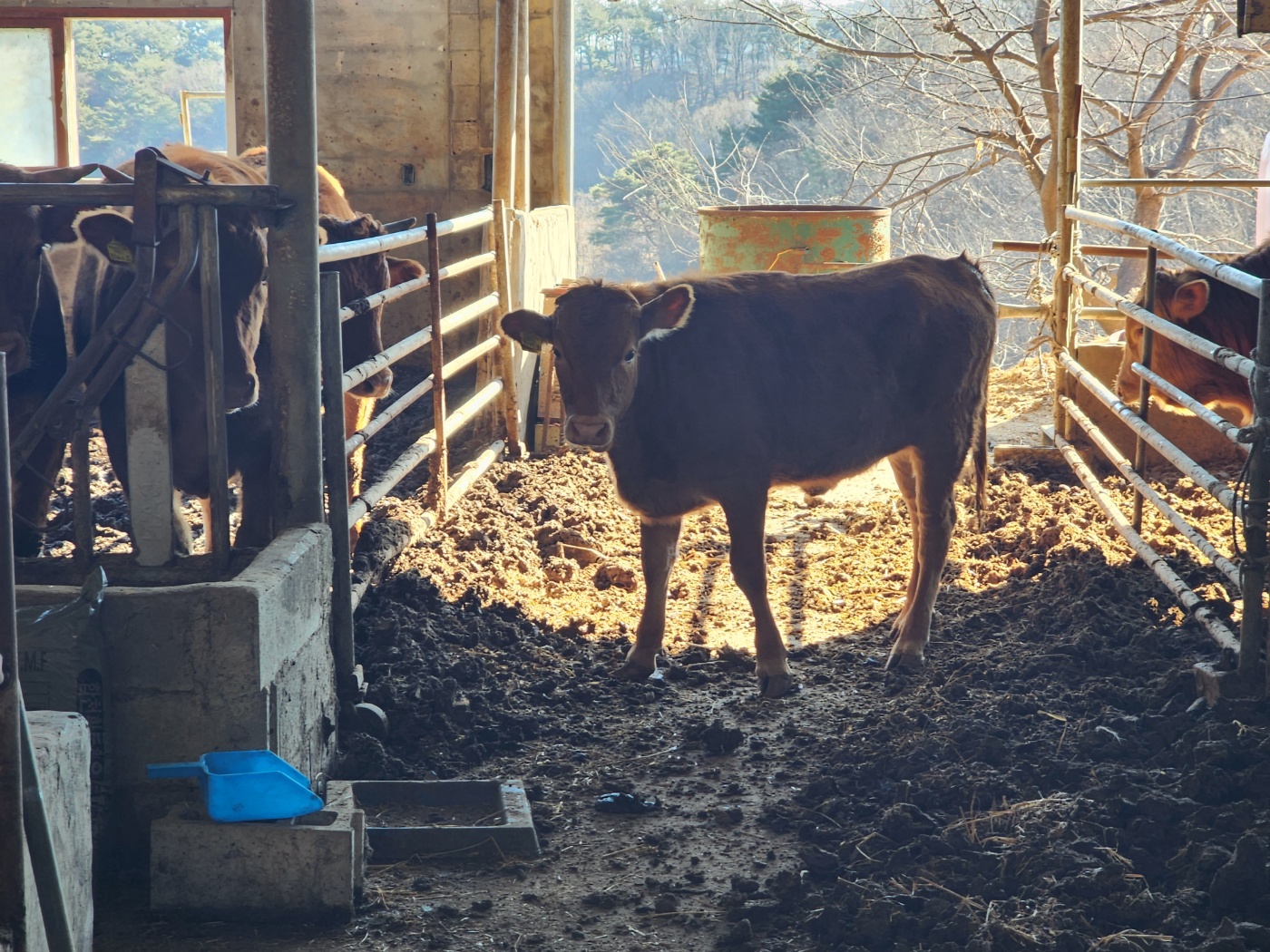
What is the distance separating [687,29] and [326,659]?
4390 cm

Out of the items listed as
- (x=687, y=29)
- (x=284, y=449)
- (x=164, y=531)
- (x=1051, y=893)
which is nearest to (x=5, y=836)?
(x=164, y=531)

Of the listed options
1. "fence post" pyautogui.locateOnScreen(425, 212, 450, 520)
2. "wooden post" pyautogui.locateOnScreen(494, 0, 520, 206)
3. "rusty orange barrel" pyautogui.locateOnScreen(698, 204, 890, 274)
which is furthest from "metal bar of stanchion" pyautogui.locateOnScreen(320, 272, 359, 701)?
"rusty orange barrel" pyautogui.locateOnScreen(698, 204, 890, 274)

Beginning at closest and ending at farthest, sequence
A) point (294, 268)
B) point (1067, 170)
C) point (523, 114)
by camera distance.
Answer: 1. point (294, 268)
2. point (1067, 170)
3. point (523, 114)

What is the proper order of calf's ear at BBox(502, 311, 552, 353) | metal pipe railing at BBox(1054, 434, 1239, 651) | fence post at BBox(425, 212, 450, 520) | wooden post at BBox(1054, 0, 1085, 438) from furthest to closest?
wooden post at BBox(1054, 0, 1085, 438)
fence post at BBox(425, 212, 450, 520)
calf's ear at BBox(502, 311, 552, 353)
metal pipe railing at BBox(1054, 434, 1239, 651)

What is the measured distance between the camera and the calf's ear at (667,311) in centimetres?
477

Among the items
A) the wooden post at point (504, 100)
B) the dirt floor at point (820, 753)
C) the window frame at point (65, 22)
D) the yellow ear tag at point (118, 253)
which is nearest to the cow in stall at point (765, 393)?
the dirt floor at point (820, 753)

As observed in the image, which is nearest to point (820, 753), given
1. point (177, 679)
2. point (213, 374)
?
point (177, 679)

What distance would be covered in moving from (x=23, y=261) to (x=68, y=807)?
2.61m

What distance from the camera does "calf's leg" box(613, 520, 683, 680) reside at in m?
4.93

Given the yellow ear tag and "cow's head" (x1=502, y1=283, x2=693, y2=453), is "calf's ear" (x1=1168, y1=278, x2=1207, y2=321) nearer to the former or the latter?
"cow's head" (x1=502, y1=283, x2=693, y2=453)

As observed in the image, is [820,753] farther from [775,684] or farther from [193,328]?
[193,328]

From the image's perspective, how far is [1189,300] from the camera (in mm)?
5914

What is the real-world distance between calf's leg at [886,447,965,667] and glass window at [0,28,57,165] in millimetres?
9355

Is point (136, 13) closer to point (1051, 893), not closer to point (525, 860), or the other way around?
point (525, 860)
